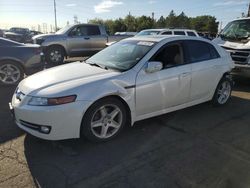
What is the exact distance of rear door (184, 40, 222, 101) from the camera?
5.06m

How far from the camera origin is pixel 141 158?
143 inches

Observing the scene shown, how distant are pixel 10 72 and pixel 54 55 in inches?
190

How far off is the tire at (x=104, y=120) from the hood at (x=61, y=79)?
39 cm

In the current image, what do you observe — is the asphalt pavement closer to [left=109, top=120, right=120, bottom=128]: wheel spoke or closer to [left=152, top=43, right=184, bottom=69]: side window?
[left=109, top=120, right=120, bottom=128]: wheel spoke

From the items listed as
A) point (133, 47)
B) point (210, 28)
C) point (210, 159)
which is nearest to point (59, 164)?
point (210, 159)

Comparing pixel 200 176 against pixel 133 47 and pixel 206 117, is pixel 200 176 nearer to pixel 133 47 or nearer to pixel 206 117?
pixel 206 117

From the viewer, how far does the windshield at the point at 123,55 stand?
4.44 meters

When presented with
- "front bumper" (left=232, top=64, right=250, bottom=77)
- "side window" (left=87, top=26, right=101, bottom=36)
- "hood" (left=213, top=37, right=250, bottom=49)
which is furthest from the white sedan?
"side window" (left=87, top=26, right=101, bottom=36)

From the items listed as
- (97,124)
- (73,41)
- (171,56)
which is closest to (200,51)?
(171,56)

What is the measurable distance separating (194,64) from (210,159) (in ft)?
6.57

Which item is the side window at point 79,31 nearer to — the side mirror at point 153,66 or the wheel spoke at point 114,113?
the side mirror at point 153,66

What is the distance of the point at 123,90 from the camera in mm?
4039

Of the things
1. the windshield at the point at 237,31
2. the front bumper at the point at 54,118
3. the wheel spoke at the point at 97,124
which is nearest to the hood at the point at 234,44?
the windshield at the point at 237,31

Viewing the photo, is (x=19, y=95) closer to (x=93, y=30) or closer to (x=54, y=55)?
(x=54, y=55)
